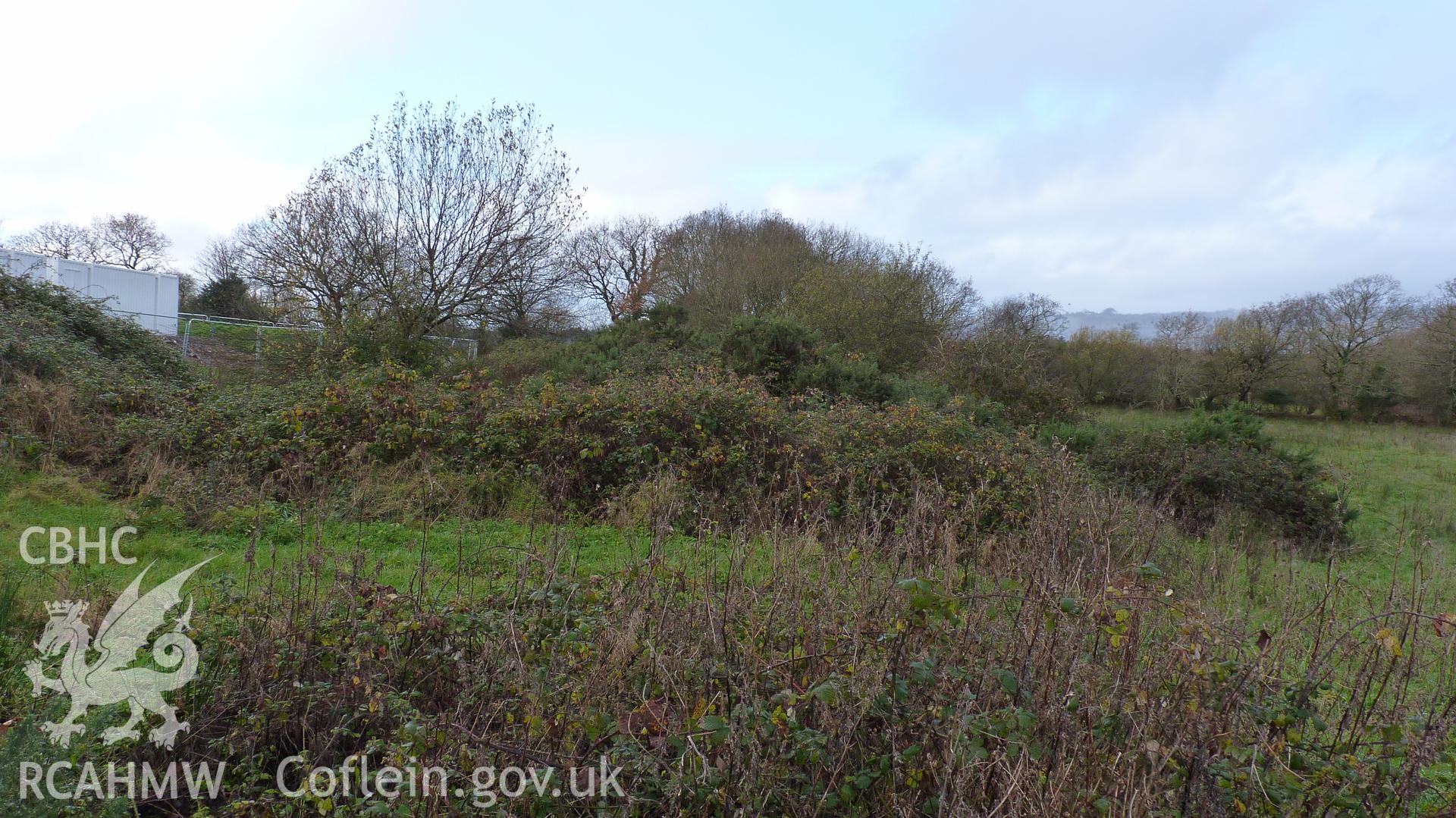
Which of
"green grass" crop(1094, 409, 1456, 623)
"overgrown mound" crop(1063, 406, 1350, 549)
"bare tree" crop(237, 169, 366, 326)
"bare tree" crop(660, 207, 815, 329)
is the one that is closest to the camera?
"green grass" crop(1094, 409, 1456, 623)

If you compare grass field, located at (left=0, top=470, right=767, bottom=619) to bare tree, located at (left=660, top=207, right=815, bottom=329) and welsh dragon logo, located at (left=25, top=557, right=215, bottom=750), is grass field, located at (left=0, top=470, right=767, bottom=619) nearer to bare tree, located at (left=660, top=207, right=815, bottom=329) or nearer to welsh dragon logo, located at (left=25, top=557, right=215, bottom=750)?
welsh dragon logo, located at (left=25, top=557, right=215, bottom=750)

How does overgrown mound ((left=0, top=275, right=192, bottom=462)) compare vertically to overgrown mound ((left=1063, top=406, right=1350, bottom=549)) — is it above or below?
above

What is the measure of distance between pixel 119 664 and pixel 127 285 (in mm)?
24862

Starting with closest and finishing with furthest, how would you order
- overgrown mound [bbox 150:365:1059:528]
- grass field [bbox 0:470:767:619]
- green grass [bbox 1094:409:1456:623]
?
grass field [bbox 0:470:767:619], green grass [bbox 1094:409:1456:623], overgrown mound [bbox 150:365:1059:528]

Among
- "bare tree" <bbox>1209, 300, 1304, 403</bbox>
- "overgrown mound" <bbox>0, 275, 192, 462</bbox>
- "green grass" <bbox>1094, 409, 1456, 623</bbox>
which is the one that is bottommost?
"green grass" <bbox>1094, 409, 1456, 623</bbox>

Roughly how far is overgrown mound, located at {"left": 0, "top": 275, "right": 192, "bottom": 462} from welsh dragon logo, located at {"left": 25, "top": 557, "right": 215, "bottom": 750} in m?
5.11

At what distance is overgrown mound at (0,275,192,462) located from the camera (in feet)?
25.0

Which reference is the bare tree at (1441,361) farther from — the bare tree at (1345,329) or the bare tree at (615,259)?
the bare tree at (615,259)

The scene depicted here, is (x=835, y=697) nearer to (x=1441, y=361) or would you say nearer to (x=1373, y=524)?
(x=1373, y=524)

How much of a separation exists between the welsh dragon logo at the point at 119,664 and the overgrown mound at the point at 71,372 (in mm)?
5106

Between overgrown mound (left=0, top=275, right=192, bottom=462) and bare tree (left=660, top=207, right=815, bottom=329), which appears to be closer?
overgrown mound (left=0, top=275, right=192, bottom=462)

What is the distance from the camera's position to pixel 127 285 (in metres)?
22.3

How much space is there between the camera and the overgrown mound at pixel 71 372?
763cm

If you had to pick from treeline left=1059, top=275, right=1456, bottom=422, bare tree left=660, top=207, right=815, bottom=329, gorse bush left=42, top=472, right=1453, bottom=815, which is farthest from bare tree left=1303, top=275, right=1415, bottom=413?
gorse bush left=42, top=472, right=1453, bottom=815
